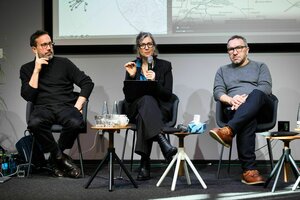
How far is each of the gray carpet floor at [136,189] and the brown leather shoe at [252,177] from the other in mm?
45

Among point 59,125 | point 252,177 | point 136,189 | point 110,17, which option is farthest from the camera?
point 110,17

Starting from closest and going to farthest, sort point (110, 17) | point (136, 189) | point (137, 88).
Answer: point (136, 189), point (137, 88), point (110, 17)

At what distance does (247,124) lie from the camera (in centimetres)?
360

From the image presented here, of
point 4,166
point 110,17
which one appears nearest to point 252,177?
point 4,166

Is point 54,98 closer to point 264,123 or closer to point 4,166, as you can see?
point 4,166

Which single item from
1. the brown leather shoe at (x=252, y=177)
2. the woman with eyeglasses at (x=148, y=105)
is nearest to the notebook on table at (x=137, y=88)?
the woman with eyeglasses at (x=148, y=105)

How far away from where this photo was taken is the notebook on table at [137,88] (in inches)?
144

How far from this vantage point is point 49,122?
155 inches

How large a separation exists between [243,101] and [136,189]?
3.65ft

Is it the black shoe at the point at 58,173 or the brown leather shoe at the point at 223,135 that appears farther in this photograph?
the black shoe at the point at 58,173

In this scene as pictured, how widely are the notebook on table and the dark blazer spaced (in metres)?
0.11

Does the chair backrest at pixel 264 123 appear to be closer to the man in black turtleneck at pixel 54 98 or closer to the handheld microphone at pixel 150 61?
the handheld microphone at pixel 150 61

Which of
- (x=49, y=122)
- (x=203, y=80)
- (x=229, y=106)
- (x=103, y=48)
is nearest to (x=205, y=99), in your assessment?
(x=203, y=80)

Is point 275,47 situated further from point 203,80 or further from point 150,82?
point 150,82
